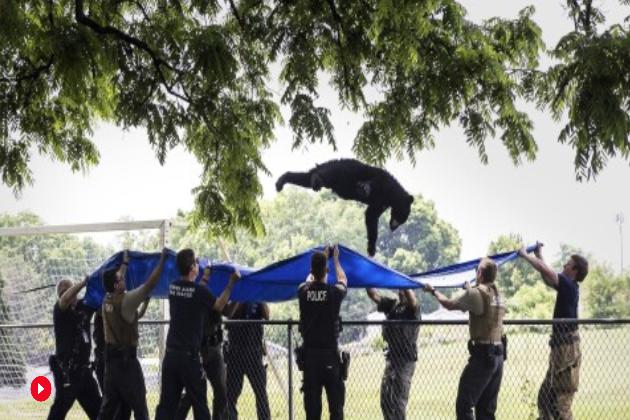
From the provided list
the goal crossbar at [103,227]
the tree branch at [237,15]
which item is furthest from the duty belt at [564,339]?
the goal crossbar at [103,227]

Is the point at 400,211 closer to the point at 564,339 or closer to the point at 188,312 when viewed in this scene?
the point at 564,339

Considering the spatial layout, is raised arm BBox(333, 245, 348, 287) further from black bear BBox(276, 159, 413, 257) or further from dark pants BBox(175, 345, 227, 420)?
black bear BBox(276, 159, 413, 257)

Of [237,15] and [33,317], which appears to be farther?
[33,317]

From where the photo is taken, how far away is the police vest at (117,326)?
10.5 metres

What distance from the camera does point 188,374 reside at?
1009 cm

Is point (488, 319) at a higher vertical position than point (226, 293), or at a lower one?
lower

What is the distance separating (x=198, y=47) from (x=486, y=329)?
5.25 metres

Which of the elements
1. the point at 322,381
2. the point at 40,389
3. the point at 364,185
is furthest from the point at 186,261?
the point at 40,389

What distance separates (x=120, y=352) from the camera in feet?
34.4

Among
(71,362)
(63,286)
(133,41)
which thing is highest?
(133,41)

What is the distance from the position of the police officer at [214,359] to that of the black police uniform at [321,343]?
92cm

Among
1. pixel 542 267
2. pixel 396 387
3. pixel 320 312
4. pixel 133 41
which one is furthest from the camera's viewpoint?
pixel 133 41

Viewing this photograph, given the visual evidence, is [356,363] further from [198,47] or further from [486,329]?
[198,47]

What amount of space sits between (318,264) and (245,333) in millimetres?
2664
